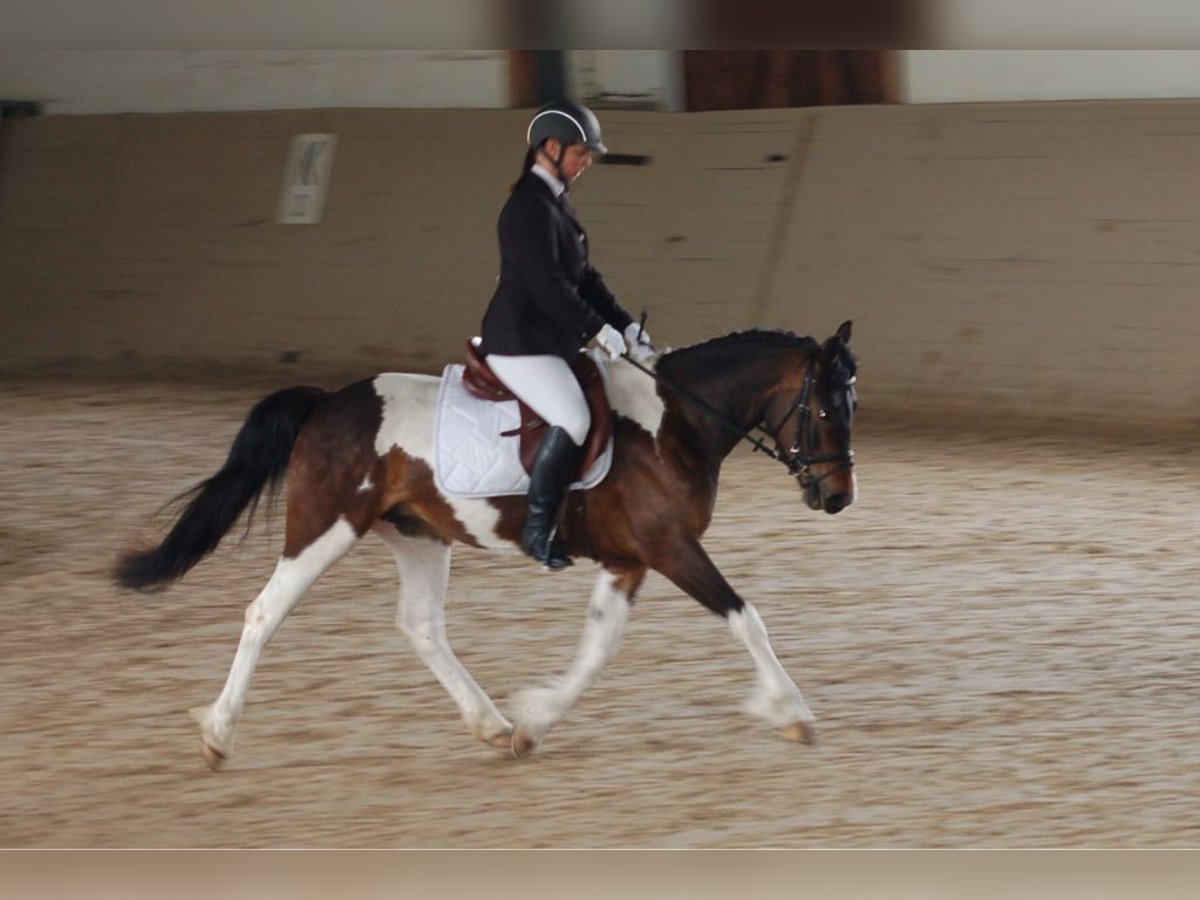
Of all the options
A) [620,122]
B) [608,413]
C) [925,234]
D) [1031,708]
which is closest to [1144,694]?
[1031,708]

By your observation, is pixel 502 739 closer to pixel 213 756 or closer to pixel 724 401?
pixel 213 756

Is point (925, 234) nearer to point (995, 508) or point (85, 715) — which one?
point (995, 508)

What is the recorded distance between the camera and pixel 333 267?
481 inches

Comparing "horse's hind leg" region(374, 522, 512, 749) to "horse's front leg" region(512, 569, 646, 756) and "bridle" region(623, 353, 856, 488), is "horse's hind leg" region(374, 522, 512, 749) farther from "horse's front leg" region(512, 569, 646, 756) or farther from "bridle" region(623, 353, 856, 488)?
"bridle" region(623, 353, 856, 488)

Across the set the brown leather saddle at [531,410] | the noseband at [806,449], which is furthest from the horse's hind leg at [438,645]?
the noseband at [806,449]

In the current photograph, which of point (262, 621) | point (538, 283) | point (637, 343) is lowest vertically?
point (262, 621)

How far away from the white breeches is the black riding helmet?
1.75 feet

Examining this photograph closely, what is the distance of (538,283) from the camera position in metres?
4.62

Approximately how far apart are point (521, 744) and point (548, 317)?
1097 mm

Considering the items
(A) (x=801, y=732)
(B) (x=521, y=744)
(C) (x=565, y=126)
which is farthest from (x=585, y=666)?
(C) (x=565, y=126)

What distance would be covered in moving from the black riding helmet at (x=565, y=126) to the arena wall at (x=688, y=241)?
250 inches

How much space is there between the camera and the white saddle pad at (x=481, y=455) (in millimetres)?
4703

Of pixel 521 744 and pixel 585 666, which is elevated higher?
pixel 585 666

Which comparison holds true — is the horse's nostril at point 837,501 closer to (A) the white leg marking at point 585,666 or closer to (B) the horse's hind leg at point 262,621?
(A) the white leg marking at point 585,666
